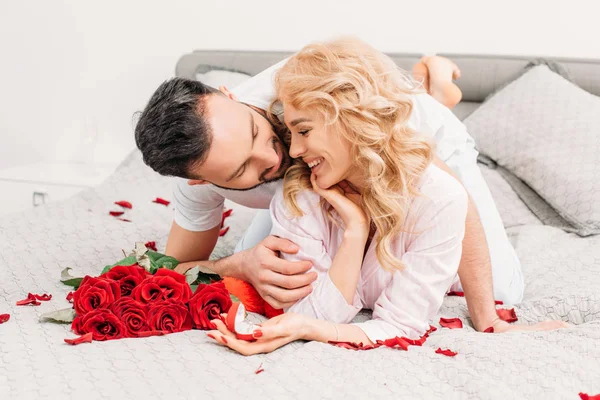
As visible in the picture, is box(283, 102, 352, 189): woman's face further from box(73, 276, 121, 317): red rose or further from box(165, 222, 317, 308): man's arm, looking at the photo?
box(73, 276, 121, 317): red rose

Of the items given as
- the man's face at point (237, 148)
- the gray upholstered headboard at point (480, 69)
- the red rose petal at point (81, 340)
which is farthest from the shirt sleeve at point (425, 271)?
the gray upholstered headboard at point (480, 69)

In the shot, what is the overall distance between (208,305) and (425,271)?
20.1 inches

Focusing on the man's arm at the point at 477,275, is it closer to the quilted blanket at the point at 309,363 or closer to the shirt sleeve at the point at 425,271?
the quilted blanket at the point at 309,363

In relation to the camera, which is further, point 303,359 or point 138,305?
point 138,305

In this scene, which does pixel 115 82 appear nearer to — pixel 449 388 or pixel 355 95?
pixel 355 95

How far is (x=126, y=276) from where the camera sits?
5.28 feet

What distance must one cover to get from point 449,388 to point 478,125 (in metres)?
1.80

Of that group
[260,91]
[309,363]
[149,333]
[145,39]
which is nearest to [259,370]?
[309,363]

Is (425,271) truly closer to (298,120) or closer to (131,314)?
(298,120)

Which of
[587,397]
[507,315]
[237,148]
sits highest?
[237,148]

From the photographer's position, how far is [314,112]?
1551 mm

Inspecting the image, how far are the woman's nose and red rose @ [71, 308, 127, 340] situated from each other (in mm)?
543

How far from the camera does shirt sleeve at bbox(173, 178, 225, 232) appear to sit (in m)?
2.07

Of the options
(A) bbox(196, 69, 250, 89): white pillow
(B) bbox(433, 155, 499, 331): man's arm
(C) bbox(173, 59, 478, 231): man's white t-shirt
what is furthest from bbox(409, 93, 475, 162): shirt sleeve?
(A) bbox(196, 69, 250, 89): white pillow
